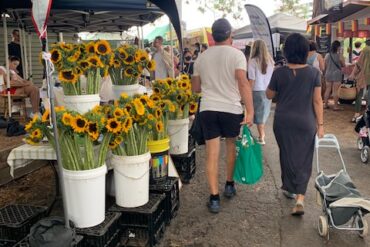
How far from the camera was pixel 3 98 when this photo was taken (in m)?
7.88

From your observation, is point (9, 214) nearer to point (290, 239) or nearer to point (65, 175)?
point (65, 175)

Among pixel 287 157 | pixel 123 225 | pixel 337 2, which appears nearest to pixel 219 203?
pixel 287 157

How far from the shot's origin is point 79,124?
282cm

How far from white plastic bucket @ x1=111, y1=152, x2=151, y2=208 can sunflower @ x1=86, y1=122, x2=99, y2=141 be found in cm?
48

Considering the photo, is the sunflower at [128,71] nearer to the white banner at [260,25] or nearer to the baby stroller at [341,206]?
the baby stroller at [341,206]

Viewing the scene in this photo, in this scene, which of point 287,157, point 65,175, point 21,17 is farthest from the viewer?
point 21,17

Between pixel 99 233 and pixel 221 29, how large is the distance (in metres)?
2.31

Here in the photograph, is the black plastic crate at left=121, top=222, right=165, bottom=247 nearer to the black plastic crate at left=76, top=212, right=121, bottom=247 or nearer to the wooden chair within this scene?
A: the black plastic crate at left=76, top=212, right=121, bottom=247

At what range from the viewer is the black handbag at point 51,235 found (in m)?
2.68

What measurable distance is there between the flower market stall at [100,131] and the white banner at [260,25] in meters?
5.08

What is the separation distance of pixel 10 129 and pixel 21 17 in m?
2.38

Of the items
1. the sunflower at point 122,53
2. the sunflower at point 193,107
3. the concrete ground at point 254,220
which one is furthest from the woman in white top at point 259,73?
the sunflower at point 122,53

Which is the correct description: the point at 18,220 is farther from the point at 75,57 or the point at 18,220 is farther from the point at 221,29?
the point at 221,29

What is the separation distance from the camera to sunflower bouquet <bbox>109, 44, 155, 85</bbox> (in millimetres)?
4246
